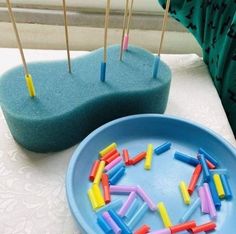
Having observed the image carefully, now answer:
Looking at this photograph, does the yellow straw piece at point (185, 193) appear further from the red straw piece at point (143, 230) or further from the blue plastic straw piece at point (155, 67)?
the blue plastic straw piece at point (155, 67)

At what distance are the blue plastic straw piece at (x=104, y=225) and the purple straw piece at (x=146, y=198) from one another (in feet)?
0.20

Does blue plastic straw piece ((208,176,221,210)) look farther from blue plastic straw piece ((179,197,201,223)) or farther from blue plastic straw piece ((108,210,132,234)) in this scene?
blue plastic straw piece ((108,210,132,234))

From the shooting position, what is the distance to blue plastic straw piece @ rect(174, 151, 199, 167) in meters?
0.49

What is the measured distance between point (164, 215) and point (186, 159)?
10 cm

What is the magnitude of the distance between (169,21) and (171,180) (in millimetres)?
459

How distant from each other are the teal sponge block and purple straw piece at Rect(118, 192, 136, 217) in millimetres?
133

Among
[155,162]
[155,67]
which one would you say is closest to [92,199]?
[155,162]

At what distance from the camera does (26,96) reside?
0.49 meters

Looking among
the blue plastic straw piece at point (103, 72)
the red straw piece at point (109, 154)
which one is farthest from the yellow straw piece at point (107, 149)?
the blue plastic straw piece at point (103, 72)

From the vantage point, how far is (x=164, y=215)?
0.43m

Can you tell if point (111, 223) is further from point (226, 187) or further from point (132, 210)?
point (226, 187)

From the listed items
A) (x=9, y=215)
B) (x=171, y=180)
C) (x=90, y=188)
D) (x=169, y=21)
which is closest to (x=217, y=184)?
(x=171, y=180)

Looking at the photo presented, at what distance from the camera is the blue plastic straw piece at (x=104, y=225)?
401 millimetres

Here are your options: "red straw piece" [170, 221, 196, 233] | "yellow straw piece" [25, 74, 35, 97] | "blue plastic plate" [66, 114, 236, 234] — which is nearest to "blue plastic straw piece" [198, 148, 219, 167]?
"blue plastic plate" [66, 114, 236, 234]
